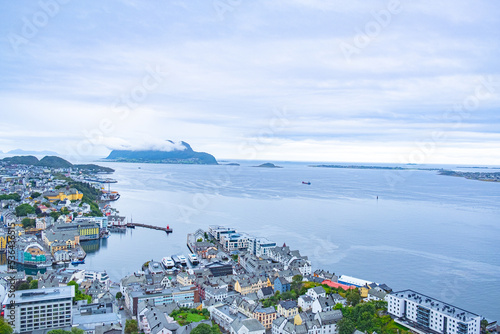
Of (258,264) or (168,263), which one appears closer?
(258,264)

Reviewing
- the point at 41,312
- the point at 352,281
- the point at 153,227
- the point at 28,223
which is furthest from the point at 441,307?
the point at 28,223

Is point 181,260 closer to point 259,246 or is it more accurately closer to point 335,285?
point 259,246

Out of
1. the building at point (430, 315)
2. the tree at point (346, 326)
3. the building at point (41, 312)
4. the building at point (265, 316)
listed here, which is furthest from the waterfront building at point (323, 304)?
the building at point (41, 312)

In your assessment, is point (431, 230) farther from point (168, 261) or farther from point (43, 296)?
point (43, 296)

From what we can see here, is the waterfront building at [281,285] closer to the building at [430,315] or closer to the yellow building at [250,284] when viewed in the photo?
the yellow building at [250,284]

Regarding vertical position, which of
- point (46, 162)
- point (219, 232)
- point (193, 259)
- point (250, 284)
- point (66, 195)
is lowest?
point (193, 259)

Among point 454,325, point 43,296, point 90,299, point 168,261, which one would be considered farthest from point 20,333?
point 454,325

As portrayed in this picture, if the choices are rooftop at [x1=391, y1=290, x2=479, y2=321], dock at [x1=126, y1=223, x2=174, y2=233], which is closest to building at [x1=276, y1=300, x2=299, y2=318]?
rooftop at [x1=391, y1=290, x2=479, y2=321]
